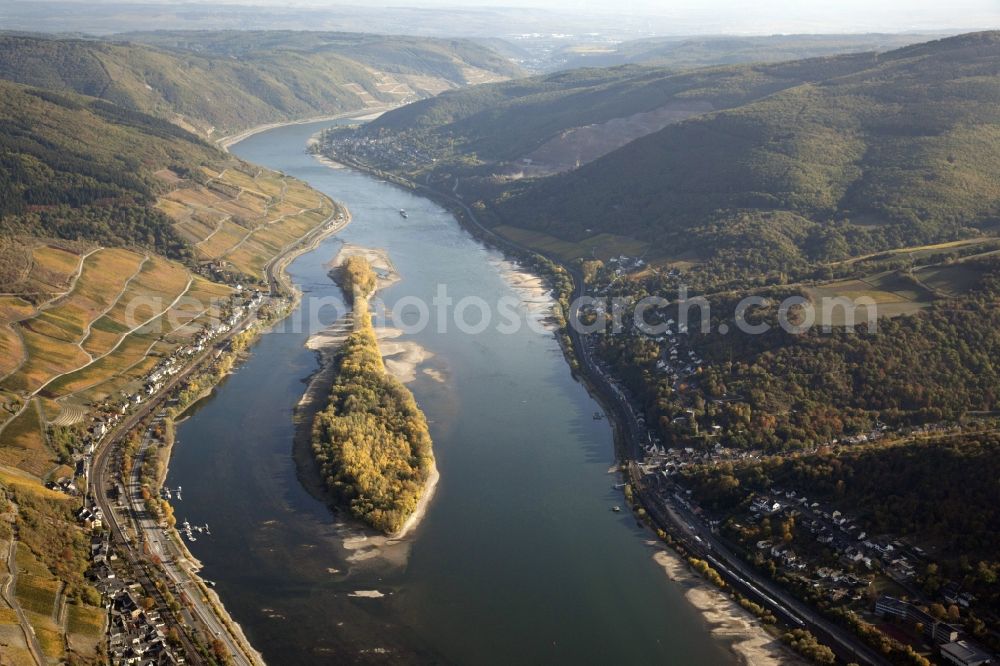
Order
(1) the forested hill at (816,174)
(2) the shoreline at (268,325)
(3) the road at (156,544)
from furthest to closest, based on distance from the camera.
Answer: (1) the forested hill at (816,174) < (2) the shoreline at (268,325) < (3) the road at (156,544)

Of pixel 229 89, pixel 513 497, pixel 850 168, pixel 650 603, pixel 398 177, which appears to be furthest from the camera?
pixel 229 89

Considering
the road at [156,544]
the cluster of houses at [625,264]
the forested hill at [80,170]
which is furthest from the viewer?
the cluster of houses at [625,264]

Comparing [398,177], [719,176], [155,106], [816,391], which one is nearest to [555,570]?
[816,391]

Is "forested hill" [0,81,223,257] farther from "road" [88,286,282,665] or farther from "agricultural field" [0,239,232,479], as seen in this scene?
"road" [88,286,282,665]

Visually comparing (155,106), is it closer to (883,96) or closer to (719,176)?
(719,176)

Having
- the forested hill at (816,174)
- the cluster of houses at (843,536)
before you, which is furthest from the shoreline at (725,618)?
the forested hill at (816,174)

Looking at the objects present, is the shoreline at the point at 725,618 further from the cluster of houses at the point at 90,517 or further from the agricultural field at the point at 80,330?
the agricultural field at the point at 80,330

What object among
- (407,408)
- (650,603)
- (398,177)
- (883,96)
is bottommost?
(650,603)
